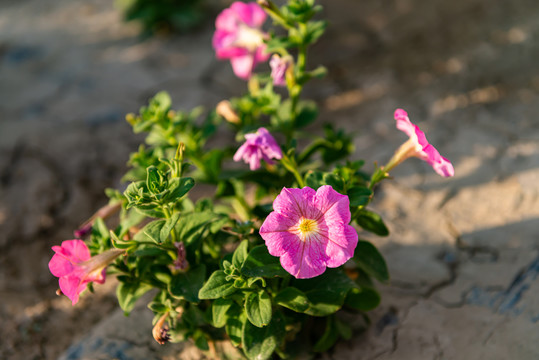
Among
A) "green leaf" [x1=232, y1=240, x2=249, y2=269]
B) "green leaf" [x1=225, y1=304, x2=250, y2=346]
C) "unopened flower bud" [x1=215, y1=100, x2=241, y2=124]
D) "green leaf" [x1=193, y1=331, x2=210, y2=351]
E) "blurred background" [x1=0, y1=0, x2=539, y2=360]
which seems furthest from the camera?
"unopened flower bud" [x1=215, y1=100, x2=241, y2=124]

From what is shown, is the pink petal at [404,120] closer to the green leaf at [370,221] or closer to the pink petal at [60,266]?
the green leaf at [370,221]

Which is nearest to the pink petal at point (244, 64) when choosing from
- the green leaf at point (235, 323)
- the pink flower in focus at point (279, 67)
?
the pink flower in focus at point (279, 67)

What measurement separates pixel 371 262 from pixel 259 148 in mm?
604

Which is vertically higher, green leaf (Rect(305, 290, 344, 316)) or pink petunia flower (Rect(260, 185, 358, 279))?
pink petunia flower (Rect(260, 185, 358, 279))

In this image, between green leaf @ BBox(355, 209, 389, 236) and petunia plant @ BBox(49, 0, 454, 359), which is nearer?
petunia plant @ BBox(49, 0, 454, 359)

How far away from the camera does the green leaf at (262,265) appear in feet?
5.37

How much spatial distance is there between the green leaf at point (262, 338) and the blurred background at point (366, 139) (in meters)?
0.41

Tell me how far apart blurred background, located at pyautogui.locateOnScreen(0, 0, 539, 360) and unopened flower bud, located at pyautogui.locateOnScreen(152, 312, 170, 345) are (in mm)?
330

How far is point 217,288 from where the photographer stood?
1.64m

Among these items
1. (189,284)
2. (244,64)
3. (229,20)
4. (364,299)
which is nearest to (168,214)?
(189,284)

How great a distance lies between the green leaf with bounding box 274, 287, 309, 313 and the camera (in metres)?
1.70

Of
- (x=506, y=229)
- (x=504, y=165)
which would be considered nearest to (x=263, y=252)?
(x=506, y=229)

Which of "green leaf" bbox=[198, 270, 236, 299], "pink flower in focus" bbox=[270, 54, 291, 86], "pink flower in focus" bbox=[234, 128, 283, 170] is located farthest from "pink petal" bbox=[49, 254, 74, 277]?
"pink flower in focus" bbox=[270, 54, 291, 86]

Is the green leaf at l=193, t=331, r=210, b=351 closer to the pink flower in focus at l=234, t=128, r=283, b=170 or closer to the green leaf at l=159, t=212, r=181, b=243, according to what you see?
the green leaf at l=159, t=212, r=181, b=243
